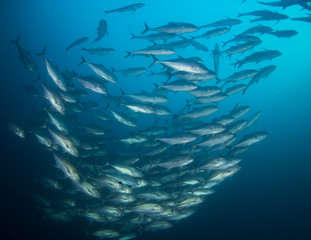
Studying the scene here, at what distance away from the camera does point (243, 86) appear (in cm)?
588

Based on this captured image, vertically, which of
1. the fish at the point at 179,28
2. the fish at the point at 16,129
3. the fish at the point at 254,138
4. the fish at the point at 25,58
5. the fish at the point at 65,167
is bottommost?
the fish at the point at 65,167

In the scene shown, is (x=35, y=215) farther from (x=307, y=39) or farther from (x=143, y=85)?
A: (x=307, y=39)

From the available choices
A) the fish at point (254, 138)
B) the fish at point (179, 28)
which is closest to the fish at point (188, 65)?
the fish at point (179, 28)

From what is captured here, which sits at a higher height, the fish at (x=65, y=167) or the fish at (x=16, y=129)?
the fish at (x=16, y=129)

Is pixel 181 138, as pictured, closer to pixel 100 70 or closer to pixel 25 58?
pixel 100 70

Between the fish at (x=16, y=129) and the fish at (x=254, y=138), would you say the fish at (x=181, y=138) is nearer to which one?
the fish at (x=254, y=138)

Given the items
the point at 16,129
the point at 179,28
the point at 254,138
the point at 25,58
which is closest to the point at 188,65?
the point at 179,28

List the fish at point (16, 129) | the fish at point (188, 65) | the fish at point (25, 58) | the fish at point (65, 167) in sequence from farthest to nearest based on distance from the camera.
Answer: the fish at point (16, 129), the fish at point (25, 58), the fish at point (188, 65), the fish at point (65, 167)

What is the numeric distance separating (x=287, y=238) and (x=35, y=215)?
15.0 meters

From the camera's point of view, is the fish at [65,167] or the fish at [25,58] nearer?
the fish at [65,167]

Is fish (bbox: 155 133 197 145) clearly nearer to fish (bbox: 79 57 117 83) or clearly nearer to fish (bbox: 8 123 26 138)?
fish (bbox: 79 57 117 83)

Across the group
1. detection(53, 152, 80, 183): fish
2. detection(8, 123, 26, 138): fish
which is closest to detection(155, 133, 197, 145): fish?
detection(53, 152, 80, 183): fish

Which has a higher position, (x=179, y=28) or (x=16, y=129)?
(x=179, y=28)

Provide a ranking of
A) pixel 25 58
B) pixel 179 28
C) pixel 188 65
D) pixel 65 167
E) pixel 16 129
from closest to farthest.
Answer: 1. pixel 65 167
2. pixel 188 65
3. pixel 25 58
4. pixel 179 28
5. pixel 16 129
